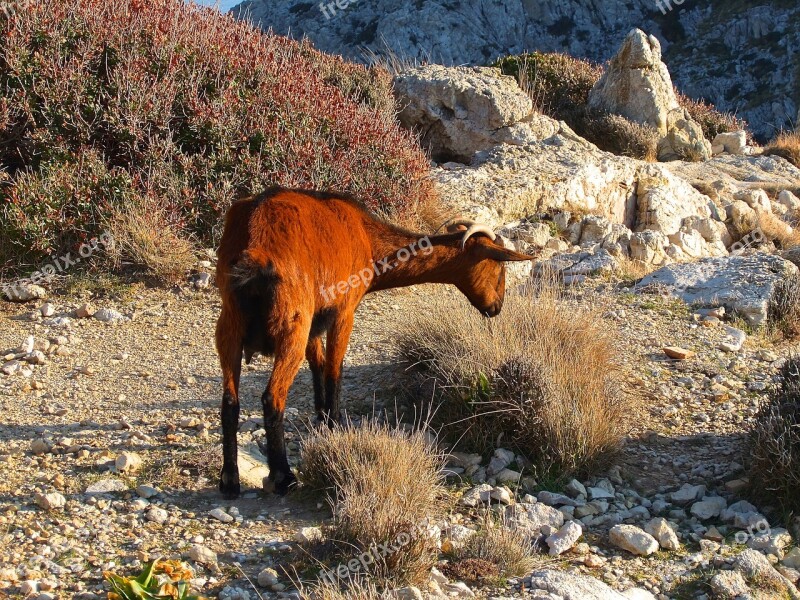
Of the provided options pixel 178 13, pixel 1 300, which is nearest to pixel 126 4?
pixel 178 13

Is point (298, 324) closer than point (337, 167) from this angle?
Yes

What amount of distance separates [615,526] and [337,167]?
6.31 metres

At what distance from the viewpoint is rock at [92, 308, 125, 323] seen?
801 cm

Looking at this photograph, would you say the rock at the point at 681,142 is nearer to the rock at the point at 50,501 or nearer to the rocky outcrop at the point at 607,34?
the rock at the point at 50,501

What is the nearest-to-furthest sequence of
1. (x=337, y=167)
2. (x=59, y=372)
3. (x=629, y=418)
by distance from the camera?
(x=629, y=418)
(x=59, y=372)
(x=337, y=167)

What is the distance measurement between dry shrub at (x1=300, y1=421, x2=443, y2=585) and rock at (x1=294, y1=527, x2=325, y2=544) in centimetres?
9

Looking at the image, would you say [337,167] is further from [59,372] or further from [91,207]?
[59,372]

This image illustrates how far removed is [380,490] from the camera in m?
4.80

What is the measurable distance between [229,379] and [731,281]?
6420 millimetres

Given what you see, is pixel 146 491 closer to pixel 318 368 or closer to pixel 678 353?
pixel 318 368

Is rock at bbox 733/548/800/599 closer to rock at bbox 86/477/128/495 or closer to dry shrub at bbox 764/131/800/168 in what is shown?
rock at bbox 86/477/128/495

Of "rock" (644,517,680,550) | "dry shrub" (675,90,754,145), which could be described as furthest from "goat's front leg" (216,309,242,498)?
"dry shrub" (675,90,754,145)

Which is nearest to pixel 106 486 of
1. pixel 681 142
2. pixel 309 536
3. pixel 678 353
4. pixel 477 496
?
pixel 309 536

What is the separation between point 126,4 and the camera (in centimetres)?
1023
